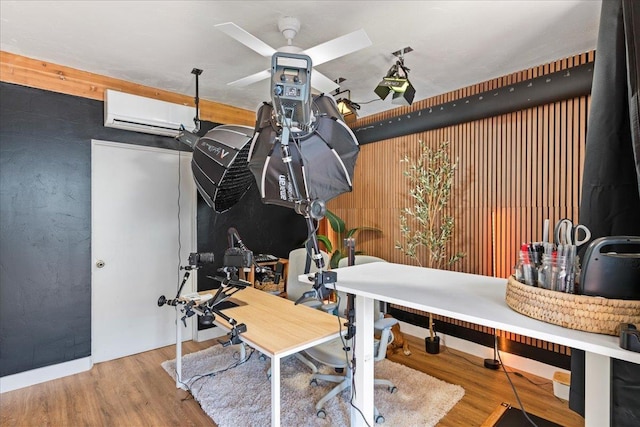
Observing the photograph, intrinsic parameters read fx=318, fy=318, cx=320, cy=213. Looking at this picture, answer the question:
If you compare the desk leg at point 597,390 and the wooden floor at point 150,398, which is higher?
the desk leg at point 597,390

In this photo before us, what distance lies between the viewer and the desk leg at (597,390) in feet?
3.03

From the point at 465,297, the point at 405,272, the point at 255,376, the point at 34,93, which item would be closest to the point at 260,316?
the point at 255,376

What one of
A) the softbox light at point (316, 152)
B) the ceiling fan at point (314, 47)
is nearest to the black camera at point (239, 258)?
the softbox light at point (316, 152)

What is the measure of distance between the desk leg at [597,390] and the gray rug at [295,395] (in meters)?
1.46

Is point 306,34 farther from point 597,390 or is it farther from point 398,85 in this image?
point 597,390

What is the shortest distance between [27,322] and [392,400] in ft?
10.3

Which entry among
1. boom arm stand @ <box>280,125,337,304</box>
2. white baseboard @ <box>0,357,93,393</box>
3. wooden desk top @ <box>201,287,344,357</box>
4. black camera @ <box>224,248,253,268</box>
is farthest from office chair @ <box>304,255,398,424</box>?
white baseboard @ <box>0,357,93,393</box>

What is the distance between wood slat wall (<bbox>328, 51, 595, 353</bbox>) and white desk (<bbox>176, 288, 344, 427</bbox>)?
181 cm

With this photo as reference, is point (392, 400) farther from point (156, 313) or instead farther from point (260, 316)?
point (156, 313)

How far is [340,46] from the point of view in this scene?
1744mm

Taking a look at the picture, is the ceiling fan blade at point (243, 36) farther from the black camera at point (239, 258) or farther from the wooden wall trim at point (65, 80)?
the wooden wall trim at point (65, 80)

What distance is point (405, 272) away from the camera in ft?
5.52

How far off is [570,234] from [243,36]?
67.3 inches

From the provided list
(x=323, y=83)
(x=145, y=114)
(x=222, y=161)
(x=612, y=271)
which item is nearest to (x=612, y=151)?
(x=612, y=271)
